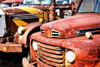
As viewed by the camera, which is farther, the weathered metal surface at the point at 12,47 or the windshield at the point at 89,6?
the weathered metal surface at the point at 12,47

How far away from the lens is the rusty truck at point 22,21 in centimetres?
472

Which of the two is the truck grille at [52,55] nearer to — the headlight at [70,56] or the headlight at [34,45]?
the headlight at [70,56]

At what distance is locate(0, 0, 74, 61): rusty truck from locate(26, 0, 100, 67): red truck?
74 cm

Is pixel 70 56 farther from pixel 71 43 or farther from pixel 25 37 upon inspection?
pixel 25 37

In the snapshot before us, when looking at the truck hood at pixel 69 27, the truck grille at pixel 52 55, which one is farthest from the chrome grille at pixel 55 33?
the truck grille at pixel 52 55

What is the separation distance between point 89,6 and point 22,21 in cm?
238

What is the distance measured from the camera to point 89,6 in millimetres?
4484

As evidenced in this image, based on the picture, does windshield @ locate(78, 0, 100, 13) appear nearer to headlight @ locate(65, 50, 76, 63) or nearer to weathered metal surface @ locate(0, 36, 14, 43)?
headlight @ locate(65, 50, 76, 63)

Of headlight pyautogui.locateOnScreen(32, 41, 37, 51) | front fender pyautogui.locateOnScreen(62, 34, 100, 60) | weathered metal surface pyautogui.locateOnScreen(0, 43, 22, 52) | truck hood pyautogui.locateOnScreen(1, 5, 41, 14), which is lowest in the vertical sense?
weathered metal surface pyautogui.locateOnScreen(0, 43, 22, 52)

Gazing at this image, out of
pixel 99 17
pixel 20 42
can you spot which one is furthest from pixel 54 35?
pixel 20 42

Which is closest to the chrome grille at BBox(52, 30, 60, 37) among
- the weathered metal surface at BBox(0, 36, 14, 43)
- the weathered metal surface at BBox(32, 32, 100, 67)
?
the weathered metal surface at BBox(32, 32, 100, 67)

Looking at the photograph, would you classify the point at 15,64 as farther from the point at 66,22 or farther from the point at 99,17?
the point at 99,17

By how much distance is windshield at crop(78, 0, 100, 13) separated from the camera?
14.1ft

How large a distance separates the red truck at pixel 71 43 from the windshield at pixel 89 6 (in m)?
0.14
